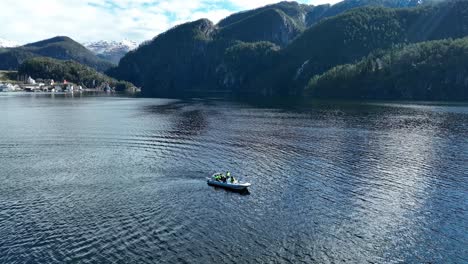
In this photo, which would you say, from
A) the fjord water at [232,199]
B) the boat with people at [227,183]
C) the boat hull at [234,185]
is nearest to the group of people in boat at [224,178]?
the boat with people at [227,183]

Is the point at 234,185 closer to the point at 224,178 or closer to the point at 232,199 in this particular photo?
the point at 224,178

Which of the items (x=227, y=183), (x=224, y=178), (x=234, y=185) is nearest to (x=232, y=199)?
(x=234, y=185)

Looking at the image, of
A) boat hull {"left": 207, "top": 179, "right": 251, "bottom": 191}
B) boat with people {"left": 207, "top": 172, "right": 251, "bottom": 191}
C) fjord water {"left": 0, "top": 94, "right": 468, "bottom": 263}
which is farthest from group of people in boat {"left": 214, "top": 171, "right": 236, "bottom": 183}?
fjord water {"left": 0, "top": 94, "right": 468, "bottom": 263}

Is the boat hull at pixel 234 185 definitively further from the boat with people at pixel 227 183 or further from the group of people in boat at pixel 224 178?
the group of people in boat at pixel 224 178

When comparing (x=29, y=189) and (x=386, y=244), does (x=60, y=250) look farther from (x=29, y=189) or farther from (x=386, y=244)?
(x=386, y=244)

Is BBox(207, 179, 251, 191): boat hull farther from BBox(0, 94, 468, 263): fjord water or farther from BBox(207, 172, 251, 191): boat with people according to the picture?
BBox(0, 94, 468, 263): fjord water

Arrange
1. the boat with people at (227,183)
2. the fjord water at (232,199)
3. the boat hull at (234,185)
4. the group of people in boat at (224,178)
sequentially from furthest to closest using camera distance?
1. the group of people in boat at (224,178)
2. the boat with people at (227,183)
3. the boat hull at (234,185)
4. the fjord water at (232,199)
